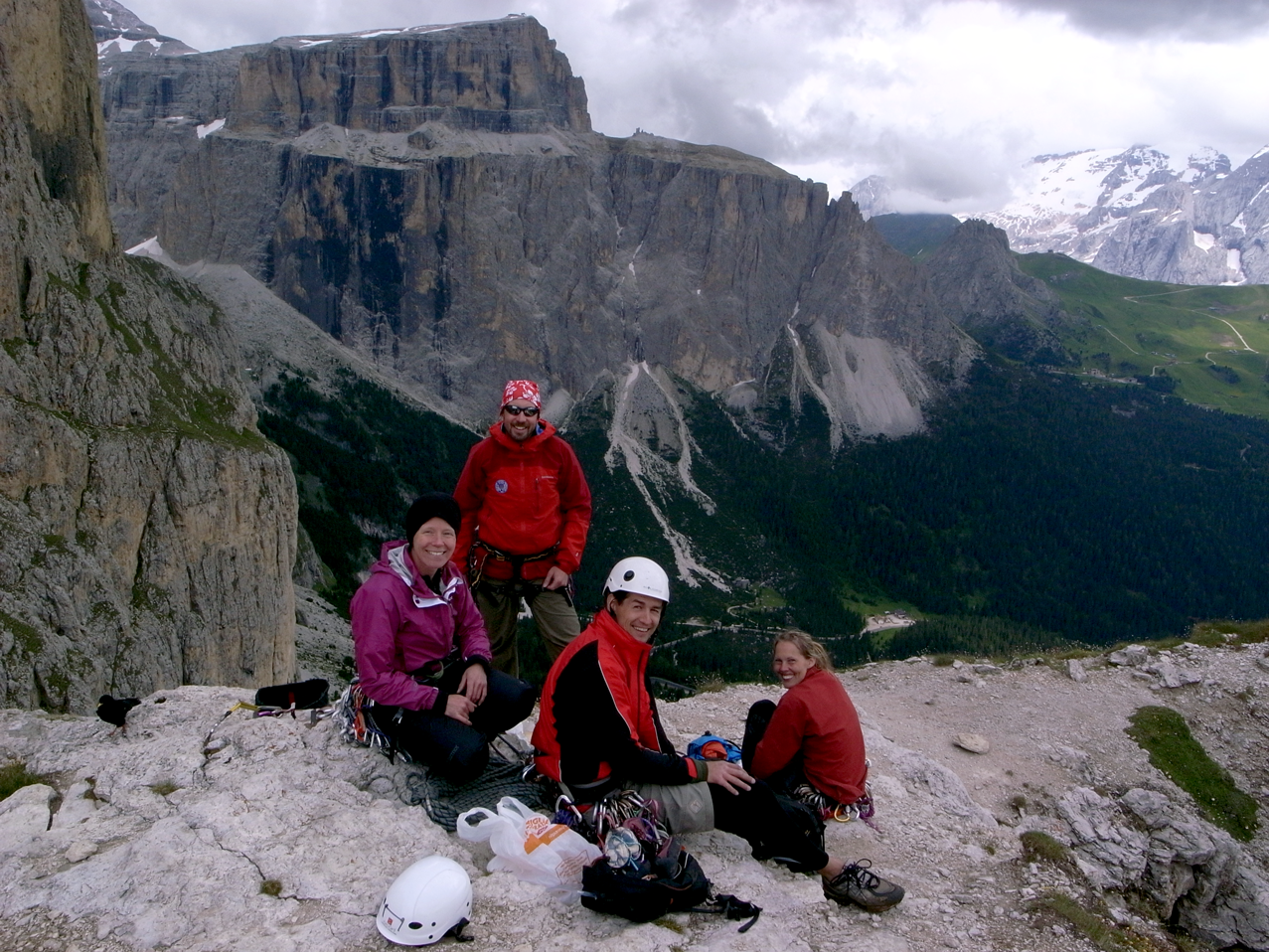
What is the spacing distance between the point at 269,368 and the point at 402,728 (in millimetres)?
126099

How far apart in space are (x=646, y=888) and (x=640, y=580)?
2.62 metres

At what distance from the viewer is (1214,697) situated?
16578 mm

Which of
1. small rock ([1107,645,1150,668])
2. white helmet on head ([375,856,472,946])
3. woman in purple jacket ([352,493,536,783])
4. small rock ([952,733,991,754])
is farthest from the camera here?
small rock ([1107,645,1150,668])

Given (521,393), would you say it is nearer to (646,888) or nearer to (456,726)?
(456,726)

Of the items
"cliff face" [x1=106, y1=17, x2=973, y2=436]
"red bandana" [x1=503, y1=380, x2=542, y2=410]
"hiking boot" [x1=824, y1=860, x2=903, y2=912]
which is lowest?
"hiking boot" [x1=824, y1=860, x2=903, y2=912]

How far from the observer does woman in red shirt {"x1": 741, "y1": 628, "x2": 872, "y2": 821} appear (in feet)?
26.3

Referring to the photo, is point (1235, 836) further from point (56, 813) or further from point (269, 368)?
point (269, 368)

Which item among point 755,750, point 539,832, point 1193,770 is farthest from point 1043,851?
point 1193,770

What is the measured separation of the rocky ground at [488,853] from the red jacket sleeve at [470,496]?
9.07 feet

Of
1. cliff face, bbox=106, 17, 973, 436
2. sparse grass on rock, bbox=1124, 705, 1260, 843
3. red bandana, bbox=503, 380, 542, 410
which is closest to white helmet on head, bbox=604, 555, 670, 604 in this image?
red bandana, bbox=503, 380, 542, 410

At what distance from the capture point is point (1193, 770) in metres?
14.7

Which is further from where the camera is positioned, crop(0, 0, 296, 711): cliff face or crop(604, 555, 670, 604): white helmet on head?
crop(0, 0, 296, 711): cliff face

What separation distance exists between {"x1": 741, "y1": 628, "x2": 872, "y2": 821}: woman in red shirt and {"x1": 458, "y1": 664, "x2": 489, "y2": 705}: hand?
3.11m

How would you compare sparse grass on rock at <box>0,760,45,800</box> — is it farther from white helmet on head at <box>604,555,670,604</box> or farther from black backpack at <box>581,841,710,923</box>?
white helmet on head at <box>604,555,670,604</box>
